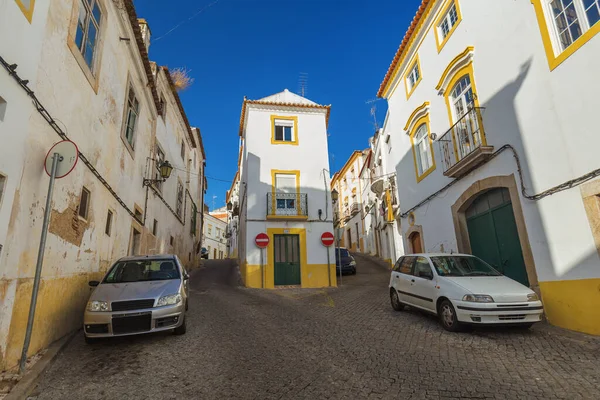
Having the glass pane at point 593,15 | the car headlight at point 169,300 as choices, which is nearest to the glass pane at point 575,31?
the glass pane at point 593,15

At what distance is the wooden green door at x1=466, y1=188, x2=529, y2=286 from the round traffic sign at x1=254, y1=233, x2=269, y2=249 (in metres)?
8.13

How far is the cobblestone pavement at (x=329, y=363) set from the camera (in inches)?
142

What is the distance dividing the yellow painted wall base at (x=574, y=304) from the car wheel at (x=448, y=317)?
206cm

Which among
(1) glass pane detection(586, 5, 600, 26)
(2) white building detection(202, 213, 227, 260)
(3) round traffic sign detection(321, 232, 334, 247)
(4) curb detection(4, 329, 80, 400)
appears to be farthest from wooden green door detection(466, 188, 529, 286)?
(2) white building detection(202, 213, 227, 260)

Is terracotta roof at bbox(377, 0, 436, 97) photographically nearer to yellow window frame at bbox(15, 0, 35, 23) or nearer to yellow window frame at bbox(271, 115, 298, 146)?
yellow window frame at bbox(271, 115, 298, 146)

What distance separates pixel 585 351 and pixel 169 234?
15268 mm

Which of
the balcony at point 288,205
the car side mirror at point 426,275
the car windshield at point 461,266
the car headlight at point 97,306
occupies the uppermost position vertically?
the balcony at point 288,205

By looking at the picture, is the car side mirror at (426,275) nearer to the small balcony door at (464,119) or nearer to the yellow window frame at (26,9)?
the small balcony door at (464,119)

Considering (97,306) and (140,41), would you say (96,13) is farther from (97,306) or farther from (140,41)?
(97,306)

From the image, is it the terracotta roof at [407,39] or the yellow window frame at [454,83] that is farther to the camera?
the terracotta roof at [407,39]

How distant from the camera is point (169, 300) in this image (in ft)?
18.0

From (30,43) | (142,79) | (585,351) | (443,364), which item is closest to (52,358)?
(30,43)

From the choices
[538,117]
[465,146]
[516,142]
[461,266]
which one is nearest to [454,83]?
[465,146]

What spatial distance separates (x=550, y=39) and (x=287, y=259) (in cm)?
1178
